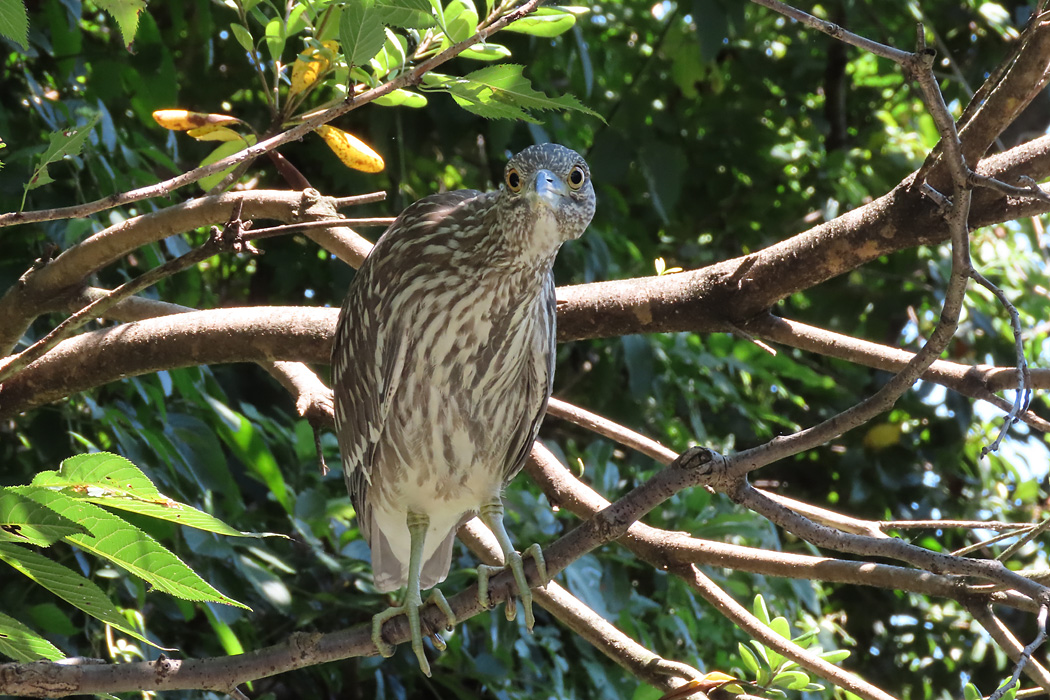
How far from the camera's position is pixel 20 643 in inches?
49.4

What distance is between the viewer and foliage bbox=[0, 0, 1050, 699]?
1660 millimetres

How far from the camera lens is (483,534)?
2457 millimetres

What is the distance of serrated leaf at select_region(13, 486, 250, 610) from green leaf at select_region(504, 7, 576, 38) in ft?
3.08

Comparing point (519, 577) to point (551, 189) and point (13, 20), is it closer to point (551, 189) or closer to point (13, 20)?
point (551, 189)

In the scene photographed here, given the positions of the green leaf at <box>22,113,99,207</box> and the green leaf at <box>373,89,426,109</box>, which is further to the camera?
the green leaf at <box>373,89,426,109</box>

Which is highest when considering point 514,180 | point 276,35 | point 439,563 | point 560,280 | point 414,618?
point 560,280

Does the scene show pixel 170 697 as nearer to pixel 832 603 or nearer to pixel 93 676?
pixel 93 676

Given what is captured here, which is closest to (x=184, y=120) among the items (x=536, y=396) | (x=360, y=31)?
(x=360, y=31)

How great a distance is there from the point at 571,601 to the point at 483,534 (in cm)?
41

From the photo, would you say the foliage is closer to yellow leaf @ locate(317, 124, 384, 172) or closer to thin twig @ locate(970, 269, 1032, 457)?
yellow leaf @ locate(317, 124, 384, 172)

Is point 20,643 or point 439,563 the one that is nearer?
point 20,643

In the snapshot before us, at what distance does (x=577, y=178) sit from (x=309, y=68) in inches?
20.6

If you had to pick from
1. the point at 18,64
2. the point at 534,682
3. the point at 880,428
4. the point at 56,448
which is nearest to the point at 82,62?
the point at 18,64

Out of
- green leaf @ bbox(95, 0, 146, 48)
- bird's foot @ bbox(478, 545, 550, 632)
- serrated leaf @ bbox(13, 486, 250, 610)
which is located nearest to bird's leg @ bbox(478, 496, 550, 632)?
bird's foot @ bbox(478, 545, 550, 632)
